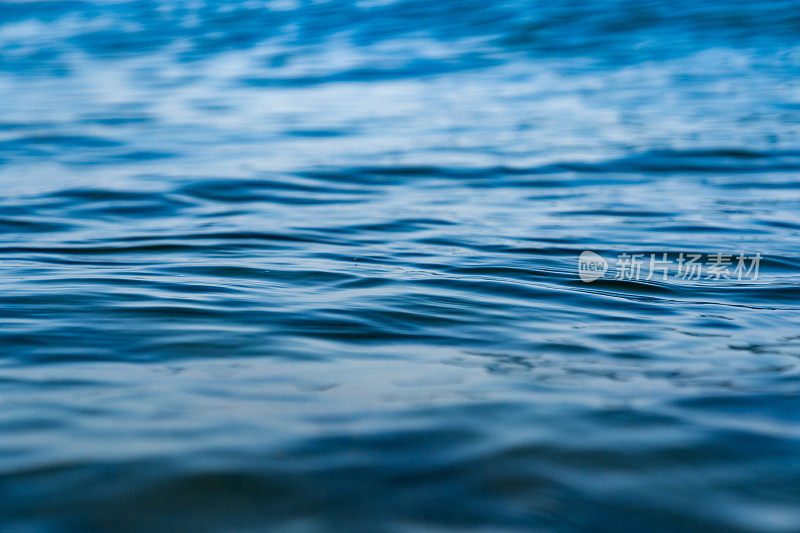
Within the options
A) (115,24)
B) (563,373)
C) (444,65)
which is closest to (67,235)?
(563,373)

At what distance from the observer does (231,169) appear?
6391 mm

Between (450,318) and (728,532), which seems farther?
(450,318)

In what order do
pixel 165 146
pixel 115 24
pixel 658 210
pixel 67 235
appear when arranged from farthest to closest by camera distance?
pixel 115 24
pixel 165 146
pixel 658 210
pixel 67 235

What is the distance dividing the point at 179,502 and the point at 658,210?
13.1ft

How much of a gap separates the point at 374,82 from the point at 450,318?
308 inches

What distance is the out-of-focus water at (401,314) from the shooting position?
1798 millimetres

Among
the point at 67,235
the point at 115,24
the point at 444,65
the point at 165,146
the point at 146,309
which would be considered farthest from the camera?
the point at 115,24

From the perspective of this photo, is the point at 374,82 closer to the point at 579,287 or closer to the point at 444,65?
the point at 444,65

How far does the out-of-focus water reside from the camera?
1.80 m

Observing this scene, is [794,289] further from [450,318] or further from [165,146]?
[165,146]

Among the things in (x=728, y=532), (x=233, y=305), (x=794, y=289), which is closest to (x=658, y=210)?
(x=794, y=289)

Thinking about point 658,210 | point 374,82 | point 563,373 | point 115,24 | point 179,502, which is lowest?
point 179,502

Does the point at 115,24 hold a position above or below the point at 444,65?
above

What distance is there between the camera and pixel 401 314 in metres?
3.09
